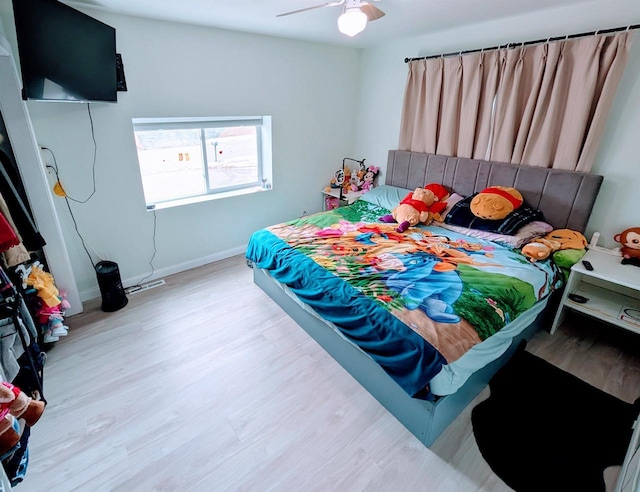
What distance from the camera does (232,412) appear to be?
72.6 inches

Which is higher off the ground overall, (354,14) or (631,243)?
(354,14)

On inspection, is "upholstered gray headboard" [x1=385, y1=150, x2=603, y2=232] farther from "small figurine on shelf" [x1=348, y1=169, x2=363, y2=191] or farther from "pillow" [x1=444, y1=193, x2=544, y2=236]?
"small figurine on shelf" [x1=348, y1=169, x2=363, y2=191]

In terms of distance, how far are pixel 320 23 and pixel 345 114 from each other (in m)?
1.44

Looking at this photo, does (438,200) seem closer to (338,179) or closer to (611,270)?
(611,270)

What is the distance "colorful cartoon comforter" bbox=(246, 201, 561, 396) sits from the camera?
1.61 m

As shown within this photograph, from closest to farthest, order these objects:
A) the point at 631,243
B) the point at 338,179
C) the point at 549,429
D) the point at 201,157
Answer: the point at 549,429, the point at 631,243, the point at 201,157, the point at 338,179

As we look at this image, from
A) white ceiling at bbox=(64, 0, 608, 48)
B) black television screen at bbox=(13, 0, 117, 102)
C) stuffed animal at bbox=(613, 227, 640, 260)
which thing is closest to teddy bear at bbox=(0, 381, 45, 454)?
black television screen at bbox=(13, 0, 117, 102)

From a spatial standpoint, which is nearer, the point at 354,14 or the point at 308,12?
the point at 354,14

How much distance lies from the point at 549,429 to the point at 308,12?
3.16 m

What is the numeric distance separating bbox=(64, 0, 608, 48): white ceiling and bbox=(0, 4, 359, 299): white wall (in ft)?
0.63

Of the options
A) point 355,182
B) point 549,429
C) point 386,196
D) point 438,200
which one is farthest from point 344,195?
point 549,429

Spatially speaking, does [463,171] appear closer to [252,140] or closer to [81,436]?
[252,140]

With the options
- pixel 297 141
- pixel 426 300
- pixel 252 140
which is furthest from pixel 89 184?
pixel 426 300

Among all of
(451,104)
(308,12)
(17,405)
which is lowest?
(17,405)
